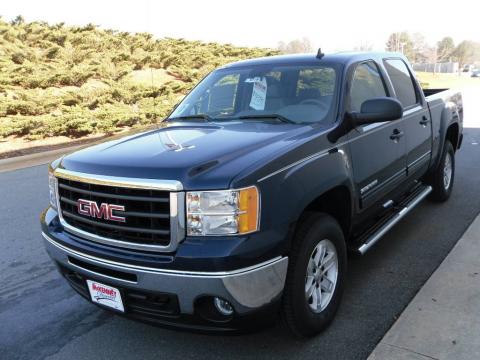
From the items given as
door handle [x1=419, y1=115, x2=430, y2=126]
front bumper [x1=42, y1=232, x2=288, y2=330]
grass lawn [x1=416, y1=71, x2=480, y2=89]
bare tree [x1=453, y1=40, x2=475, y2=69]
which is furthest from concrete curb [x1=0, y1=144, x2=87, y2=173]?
bare tree [x1=453, y1=40, x2=475, y2=69]

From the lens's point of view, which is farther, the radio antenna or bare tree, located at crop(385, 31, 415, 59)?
bare tree, located at crop(385, 31, 415, 59)

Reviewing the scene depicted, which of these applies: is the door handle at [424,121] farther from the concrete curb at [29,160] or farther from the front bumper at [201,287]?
the concrete curb at [29,160]

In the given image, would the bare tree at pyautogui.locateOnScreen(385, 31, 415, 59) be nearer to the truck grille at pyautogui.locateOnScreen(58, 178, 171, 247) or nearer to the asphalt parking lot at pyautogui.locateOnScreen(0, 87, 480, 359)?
the asphalt parking lot at pyautogui.locateOnScreen(0, 87, 480, 359)

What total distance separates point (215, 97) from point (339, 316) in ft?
6.88

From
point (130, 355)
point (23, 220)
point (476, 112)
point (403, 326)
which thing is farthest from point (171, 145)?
point (476, 112)

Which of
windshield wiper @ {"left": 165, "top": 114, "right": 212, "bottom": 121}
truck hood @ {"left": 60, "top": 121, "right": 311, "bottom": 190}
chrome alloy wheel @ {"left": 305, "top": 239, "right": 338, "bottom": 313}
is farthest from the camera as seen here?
windshield wiper @ {"left": 165, "top": 114, "right": 212, "bottom": 121}

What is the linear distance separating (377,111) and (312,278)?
129 cm

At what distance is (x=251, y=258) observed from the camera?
8.02ft

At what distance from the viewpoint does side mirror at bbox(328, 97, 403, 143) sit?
11.1ft

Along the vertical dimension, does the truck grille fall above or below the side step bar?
above

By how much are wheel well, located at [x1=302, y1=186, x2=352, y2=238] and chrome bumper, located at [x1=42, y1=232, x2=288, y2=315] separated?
0.70 metres

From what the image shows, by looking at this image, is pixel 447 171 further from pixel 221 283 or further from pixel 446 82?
pixel 446 82

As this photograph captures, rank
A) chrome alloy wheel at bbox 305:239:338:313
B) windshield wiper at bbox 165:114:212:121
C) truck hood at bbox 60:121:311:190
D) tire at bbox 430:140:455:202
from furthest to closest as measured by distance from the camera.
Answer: tire at bbox 430:140:455:202 < windshield wiper at bbox 165:114:212:121 < chrome alloy wheel at bbox 305:239:338:313 < truck hood at bbox 60:121:311:190

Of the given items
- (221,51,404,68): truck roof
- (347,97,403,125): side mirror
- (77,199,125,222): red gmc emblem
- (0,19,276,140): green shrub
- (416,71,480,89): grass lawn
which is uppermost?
(221,51,404,68): truck roof
